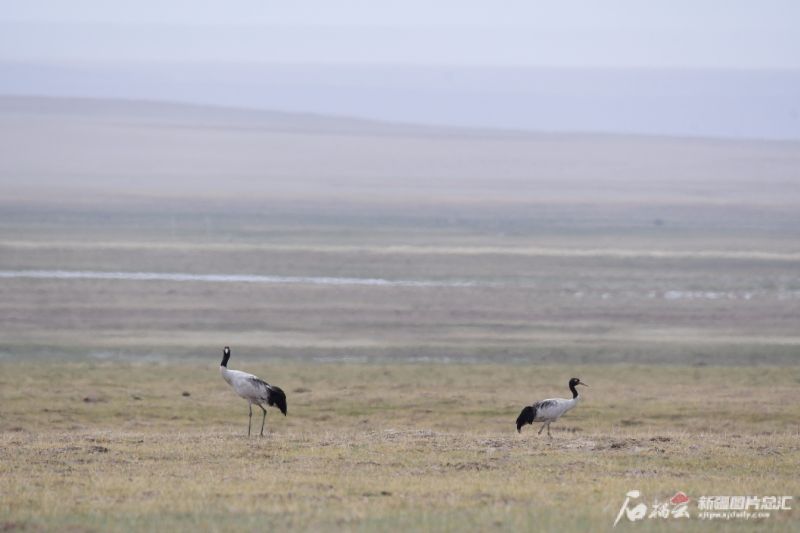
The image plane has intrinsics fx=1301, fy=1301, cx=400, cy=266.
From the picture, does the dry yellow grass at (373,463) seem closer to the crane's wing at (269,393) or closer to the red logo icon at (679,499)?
the red logo icon at (679,499)

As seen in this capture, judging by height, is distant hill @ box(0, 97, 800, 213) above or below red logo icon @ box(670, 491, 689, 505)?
above

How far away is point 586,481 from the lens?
12383mm

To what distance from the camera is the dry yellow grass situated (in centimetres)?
1052

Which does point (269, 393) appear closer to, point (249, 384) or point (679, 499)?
point (249, 384)

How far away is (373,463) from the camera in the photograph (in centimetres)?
1341

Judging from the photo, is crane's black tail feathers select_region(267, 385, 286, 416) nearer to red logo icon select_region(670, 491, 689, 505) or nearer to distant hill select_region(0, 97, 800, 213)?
red logo icon select_region(670, 491, 689, 505)

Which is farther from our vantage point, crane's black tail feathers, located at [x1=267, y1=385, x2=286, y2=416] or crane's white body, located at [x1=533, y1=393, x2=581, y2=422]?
A: crane's white body, located at [x1=533, y1=393, x2=581, y2=422]

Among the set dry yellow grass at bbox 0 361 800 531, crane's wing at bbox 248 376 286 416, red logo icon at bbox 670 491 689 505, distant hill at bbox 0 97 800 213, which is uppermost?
distant hill at bbox 0 97 800 213

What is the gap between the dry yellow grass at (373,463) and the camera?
10.5m

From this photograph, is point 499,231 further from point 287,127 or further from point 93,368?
point 287,127

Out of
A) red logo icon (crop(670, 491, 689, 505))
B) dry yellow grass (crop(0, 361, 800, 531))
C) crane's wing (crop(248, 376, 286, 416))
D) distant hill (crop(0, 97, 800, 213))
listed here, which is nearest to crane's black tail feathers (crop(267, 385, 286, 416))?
crane's wing (crop(248, 376, 286, 416))

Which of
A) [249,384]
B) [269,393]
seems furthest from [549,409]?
[249,384]

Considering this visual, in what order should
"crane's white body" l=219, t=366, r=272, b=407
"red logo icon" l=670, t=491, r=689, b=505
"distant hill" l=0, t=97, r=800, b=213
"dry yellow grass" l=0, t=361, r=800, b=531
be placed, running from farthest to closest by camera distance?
"distant hill" l=0, t=97, r=800, b=213 < "crane's white body" l=219, t=366, r=272, b=407 < "red logo icon" l=670, t=491, r=689, b=505 < "dry yellow grass" l=0, t=361, r=800, b=531

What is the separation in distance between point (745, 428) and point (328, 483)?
1070 centimetres
